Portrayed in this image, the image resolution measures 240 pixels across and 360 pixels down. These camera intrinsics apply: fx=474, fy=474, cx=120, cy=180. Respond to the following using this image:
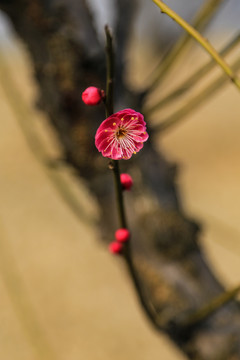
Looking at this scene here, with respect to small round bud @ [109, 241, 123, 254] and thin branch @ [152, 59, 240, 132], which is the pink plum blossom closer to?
small round bud @ [109, 241, 123, 254]

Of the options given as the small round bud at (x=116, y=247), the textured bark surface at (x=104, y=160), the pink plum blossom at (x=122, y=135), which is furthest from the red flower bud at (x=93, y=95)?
the textured bark surface at (x=104, y=160)

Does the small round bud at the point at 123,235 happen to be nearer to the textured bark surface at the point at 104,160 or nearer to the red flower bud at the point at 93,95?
the red flower bud at the point at 93,95

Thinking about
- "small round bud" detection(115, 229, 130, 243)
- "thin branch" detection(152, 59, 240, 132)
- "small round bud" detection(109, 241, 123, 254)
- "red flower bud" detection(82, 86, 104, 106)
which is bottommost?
"small round bud" detection(109, 241, 123, 254)

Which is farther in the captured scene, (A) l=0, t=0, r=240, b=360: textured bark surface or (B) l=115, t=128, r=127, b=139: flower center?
(A) l=0, t=0, r=240, b=360: textured bark surface

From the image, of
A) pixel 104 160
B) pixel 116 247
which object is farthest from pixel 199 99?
pixel 116 247

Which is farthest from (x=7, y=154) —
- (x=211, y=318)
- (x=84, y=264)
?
(x=211, y=318)

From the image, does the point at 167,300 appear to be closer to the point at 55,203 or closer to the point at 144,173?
the point at 144,173

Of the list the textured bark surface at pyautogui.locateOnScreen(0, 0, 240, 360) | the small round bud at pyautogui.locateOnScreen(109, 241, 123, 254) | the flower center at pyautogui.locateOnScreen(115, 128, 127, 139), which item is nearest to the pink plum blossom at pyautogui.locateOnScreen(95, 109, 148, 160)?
the flower center at pyautogui.locateOnScreen(115, 128, 127, 139)

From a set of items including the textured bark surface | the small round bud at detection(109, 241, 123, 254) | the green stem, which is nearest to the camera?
the green stem
